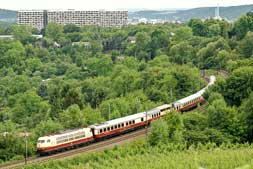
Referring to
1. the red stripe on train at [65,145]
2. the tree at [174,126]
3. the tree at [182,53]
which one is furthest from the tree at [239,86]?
the tree at [182,53]

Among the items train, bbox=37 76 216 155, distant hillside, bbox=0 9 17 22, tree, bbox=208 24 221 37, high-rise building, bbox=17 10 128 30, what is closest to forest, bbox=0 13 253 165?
tree, bbox=208 24 221 37

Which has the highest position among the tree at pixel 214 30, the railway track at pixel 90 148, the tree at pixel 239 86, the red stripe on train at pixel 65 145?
the tree at pixel 214 30

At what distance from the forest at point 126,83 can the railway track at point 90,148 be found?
35.0 inches

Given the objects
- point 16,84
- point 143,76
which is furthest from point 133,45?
point 143,76

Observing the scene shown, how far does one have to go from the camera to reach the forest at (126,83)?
22875mm

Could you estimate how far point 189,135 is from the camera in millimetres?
22516

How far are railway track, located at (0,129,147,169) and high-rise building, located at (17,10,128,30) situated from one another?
82662 mm

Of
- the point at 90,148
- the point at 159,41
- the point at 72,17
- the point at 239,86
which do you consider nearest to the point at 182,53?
the point at 159,41

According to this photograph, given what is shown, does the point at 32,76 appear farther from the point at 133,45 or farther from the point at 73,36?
the point at 73,36

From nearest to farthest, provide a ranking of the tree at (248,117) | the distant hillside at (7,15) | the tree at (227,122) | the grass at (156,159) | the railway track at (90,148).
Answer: the grass at (156,159) < the railway track at (90,148) < the tree at (227,122) < the tree at (248,117) < the distant hillside at (7,15)

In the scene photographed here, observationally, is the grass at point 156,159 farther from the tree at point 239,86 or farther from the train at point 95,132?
the tree at point 239,86

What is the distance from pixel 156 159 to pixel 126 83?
16.9 m

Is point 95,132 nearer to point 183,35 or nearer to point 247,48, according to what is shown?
point 247,48

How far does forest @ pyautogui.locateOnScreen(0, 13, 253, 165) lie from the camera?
75.0 feet
